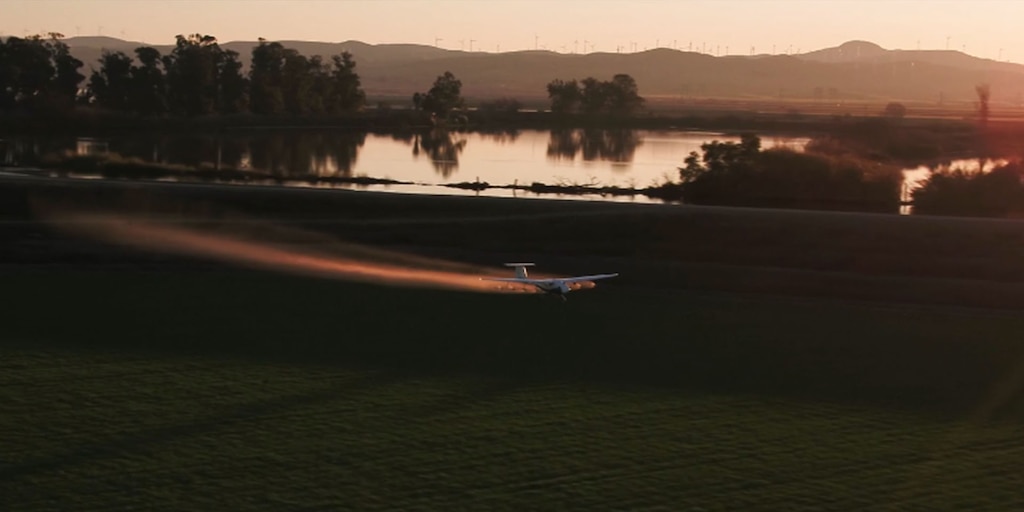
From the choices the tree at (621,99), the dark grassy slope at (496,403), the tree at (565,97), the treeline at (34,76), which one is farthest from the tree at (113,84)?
the dark grassy slope at (496,403)

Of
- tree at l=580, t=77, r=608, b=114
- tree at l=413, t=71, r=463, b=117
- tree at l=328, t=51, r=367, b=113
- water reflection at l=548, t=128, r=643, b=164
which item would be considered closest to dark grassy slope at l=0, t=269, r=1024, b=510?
water reflection at l=548, t=128, r=643, b=164

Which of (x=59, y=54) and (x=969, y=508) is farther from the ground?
(x=59, y=54)

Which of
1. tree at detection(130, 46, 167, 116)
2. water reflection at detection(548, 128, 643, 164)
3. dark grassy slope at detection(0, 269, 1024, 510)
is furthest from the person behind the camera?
tree at detection(130, 46, 167, 116)

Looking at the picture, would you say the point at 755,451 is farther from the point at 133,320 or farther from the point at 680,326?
the point at 133,320

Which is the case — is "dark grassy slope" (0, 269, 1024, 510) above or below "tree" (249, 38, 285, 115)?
below

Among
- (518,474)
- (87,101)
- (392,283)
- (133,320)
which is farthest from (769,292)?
(87,101)

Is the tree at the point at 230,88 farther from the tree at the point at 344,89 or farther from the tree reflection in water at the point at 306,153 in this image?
the tree at the point at 344,89

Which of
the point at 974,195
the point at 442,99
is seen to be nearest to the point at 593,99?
the point at 442,99

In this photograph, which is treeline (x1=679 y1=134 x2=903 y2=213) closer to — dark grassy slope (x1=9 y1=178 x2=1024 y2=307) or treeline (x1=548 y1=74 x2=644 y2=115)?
dark grassy slope (x1=9 y1=178 x2=1024 y2=307)
